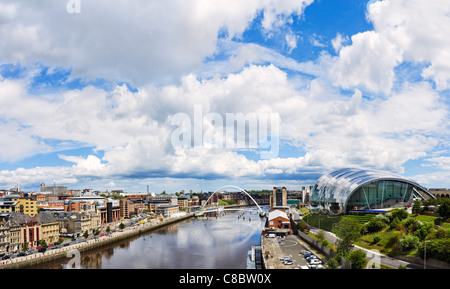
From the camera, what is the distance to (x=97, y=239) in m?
41.3

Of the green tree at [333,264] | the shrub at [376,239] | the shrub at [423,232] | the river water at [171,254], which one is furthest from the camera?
the river water at [171,254]

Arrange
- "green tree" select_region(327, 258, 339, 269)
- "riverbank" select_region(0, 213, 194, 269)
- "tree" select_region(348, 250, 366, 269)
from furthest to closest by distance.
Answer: "riverbank" select_region(0, 213, 194, 269)
"green tree" select_region(327, 258, 339, 269)
"tree" select_region(348, 250, 366, 269)

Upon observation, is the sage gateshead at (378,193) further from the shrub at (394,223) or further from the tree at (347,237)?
the shrub at (394,223)

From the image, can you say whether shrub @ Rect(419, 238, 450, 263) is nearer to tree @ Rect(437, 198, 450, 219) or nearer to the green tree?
the green tree

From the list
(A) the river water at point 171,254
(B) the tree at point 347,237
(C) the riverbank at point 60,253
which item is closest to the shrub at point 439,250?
(B) the tree at point 347,237

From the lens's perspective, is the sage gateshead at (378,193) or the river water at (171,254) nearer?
the river water at (171,254)

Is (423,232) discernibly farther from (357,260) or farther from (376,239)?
(357,260)

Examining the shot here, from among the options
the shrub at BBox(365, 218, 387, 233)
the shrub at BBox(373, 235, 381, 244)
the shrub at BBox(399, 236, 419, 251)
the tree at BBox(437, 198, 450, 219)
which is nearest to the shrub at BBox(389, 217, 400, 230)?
the shrub at BBox(365, 218, 387, 233)

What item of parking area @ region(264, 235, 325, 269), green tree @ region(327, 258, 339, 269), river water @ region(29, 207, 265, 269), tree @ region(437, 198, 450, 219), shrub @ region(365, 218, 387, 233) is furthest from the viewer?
river water @ region(29, 207, 265, 269)

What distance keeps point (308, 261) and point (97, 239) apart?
2852 centimetres

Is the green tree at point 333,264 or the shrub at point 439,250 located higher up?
the shrub at point 439,250

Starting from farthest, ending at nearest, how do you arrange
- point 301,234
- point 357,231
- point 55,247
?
point 301,234, point 55,247, point 357,231
